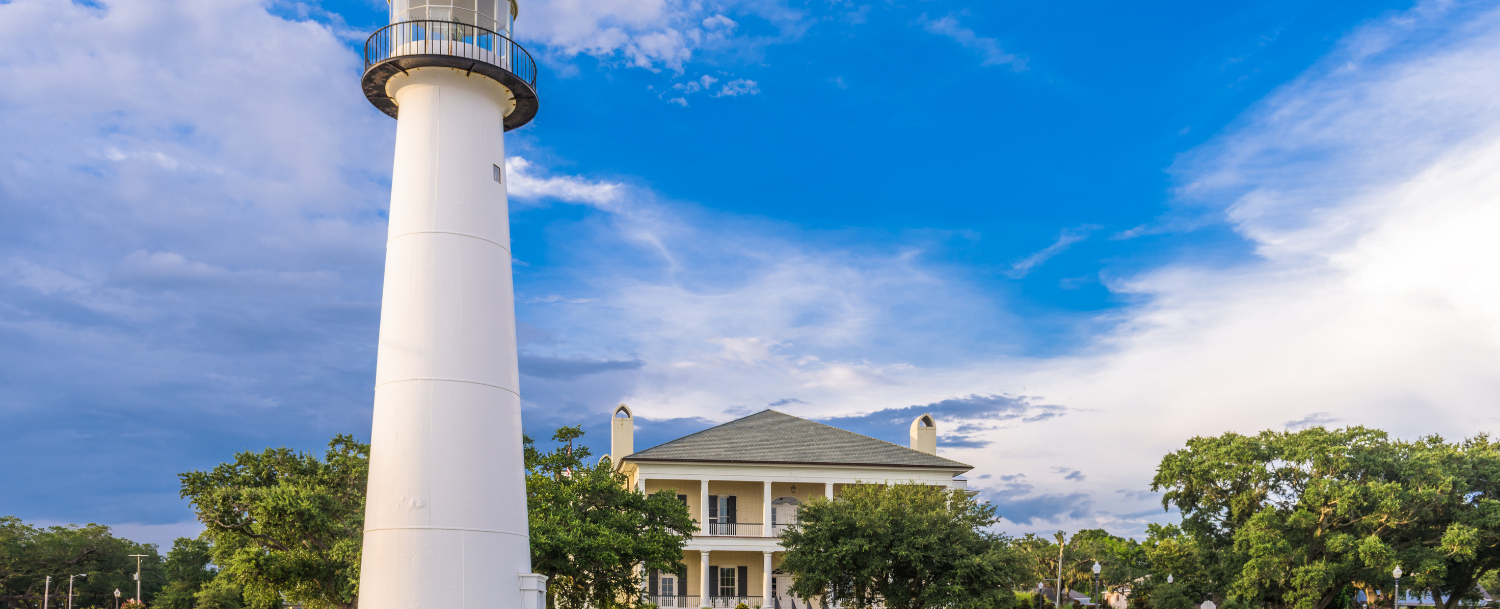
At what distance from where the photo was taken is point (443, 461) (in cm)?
1435

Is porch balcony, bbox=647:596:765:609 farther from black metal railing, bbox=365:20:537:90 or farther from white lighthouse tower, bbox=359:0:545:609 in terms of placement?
black metal railing, bbox=365:20:537:90

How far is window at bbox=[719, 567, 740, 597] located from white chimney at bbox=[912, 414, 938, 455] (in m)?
11.0

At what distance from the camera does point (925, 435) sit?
167 ft

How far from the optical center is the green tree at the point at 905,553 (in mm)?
31797

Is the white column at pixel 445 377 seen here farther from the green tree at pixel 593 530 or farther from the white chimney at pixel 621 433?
the white chimney at pixel 621 433

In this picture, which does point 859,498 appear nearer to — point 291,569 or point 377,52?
point 291,569

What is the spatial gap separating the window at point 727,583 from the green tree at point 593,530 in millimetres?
19980

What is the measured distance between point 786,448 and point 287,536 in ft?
95.0

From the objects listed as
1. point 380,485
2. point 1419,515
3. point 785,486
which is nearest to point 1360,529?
point 1419,515

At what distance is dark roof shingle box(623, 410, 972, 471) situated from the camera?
154 feet

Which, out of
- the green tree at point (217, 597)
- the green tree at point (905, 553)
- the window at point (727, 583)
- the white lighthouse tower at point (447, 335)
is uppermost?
the white lighthouse tower at point (447, 335)

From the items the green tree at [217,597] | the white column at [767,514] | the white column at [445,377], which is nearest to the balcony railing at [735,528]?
the white column at [767,514]

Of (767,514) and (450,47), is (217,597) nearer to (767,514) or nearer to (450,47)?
(767,514)

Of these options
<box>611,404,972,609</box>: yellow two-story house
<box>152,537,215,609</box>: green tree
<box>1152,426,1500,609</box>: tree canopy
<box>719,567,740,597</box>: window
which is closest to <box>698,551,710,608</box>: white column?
<box>611,404,972,609</box>: yellow two-story house
